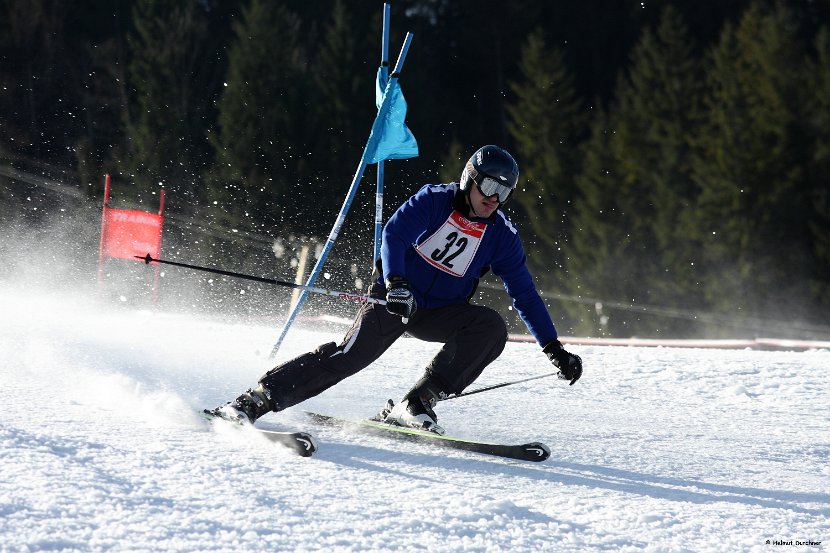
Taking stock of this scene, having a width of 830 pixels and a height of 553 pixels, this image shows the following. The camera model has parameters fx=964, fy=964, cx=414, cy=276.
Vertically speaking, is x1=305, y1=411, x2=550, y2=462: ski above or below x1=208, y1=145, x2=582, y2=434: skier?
below

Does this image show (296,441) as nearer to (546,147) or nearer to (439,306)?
(439,306)

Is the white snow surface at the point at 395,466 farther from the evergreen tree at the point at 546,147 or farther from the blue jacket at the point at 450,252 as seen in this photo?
the evergreen tree at the point at 546,147

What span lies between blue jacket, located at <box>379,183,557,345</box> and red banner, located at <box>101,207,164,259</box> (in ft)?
26.1

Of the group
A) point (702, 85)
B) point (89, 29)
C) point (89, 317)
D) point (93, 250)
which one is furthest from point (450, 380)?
point (89, 29)

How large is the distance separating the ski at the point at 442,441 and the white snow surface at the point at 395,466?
5cm

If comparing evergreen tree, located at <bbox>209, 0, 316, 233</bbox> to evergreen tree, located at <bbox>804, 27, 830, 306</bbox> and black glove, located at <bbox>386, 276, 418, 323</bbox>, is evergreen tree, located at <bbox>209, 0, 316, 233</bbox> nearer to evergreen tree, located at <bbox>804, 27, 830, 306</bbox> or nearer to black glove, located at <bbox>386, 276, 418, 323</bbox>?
evergreen tree, located at <bbox>804, 27, 830, 306</bbox>

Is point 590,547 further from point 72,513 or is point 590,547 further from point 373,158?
point 373,158

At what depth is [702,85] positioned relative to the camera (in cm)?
2289

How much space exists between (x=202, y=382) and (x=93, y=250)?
1616cm

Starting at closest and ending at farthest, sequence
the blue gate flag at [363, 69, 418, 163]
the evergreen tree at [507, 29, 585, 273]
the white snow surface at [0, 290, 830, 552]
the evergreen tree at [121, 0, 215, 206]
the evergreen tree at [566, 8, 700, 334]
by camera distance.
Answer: the white snow surface at [0, 290, 830, 552], the blue gate flag at [363, 69, 418, 163], the evergreen tree at [566, 8, 700, 334], the evergreen tree at [507, 29, 585, 273], the evergreen tree at [121, 0, 215, 206]

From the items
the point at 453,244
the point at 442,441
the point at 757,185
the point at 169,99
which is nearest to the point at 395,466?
the point at 442,441

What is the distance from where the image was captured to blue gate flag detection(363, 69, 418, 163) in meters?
6.23

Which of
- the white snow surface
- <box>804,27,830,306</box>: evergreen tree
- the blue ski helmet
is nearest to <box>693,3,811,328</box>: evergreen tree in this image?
<box>804,27,830,306</box>: evergreen tree

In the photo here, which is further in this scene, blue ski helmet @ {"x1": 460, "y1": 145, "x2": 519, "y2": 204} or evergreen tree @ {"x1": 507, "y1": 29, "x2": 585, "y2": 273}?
evergreen tree @ {"x1": 507, "y1": 29, "x2": 585, "y2": 273}
